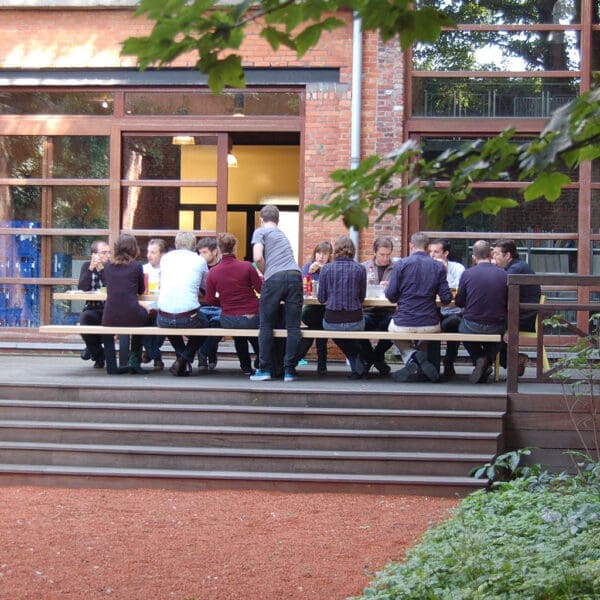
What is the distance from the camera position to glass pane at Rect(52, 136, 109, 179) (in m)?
14.4

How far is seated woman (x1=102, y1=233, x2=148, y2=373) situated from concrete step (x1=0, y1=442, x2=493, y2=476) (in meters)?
1.95

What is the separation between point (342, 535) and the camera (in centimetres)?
730

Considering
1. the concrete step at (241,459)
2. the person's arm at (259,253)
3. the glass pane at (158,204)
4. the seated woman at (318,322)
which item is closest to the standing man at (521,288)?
the seated woman at (318,322)

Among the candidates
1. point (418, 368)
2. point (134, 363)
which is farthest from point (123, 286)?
point (418, 368)

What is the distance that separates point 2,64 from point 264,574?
9976mm

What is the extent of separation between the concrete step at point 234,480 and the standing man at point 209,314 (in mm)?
2518

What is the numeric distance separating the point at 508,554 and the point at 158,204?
30.9ft

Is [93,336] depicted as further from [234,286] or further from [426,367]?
[426,367]

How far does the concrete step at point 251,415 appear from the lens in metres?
9.24

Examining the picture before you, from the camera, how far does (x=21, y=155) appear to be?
14.6m

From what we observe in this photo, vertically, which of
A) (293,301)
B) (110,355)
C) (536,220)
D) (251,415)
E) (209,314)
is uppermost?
(536,220)

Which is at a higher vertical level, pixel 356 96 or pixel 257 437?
pixel 356 96

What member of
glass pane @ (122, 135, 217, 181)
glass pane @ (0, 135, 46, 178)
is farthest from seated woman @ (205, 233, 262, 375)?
glass pane @ (0, 135, 46, 178)

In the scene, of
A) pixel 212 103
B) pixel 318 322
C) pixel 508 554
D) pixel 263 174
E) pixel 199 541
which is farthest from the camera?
pixel 263 174
